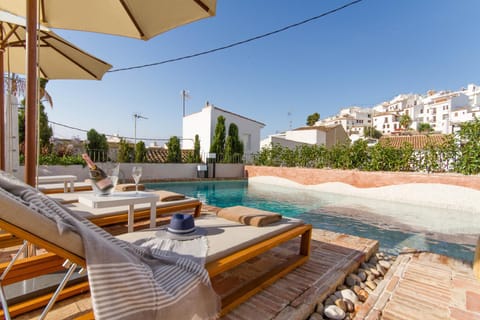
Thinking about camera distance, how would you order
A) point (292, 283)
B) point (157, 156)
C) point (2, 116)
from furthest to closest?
point (157, 156) → point (2, 116) → point (292, 283)

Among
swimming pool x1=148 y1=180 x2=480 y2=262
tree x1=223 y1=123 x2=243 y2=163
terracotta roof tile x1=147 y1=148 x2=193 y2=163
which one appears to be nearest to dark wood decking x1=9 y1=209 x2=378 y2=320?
swimming pool x1=148 y1=180 x2=480 y2=262

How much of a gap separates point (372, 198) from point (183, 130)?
1461cm

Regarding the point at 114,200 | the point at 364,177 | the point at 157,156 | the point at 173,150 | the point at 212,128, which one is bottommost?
the point at 364,177

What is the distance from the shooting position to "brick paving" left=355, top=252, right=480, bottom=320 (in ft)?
6.04

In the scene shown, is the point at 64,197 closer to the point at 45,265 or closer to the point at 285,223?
the point at 45,265

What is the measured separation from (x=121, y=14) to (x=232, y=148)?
1223cm

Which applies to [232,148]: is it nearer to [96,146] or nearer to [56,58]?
[96,146]

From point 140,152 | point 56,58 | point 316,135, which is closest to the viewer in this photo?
point 56,58

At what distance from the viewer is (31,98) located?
80.2 inches

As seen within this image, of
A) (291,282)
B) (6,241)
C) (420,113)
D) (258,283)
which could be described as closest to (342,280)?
(291,282)

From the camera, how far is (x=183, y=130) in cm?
1925

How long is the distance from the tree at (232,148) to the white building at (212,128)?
33.3 inches

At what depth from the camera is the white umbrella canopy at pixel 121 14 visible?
2.42 meters

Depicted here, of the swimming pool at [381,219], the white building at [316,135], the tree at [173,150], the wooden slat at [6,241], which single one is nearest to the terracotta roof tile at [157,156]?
the tree at [173,150]
